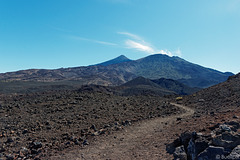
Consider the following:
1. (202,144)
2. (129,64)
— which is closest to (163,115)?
(202,144)

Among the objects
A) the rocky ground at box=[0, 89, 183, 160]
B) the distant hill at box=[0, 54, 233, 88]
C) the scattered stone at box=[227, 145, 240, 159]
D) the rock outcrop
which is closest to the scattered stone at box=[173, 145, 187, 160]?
the rock outcrop

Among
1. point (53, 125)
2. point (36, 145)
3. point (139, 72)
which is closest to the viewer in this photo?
point (36, 145)

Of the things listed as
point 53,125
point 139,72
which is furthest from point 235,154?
point 139,72

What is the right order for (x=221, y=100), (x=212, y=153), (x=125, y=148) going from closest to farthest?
(x=212, y=153) → (x=125, y=148) → (x=221, y=100)

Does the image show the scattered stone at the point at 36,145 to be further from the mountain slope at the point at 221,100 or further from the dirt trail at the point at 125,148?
the mountain slope at the point at 221,100

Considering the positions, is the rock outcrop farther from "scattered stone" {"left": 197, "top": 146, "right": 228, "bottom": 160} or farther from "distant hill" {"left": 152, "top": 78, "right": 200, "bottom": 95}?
"distant hill" {"left": 152, "top": 78, "right": 200, "bottom": 95}

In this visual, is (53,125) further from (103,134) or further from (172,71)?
(172,71)

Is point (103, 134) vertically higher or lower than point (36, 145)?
higher

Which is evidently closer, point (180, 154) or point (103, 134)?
point (180, 154)

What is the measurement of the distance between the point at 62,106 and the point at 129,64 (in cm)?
14420

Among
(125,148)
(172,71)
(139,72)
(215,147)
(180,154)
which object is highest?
(172,71)

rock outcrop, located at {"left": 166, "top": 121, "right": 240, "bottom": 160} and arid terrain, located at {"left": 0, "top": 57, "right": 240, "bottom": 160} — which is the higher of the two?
rock outcrop, located at {"left": 166, "top": 121, "right": 240, "bottom": 160}

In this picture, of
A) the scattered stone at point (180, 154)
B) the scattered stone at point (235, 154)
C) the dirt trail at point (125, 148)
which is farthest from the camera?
the dirt trail at point (125, 148)

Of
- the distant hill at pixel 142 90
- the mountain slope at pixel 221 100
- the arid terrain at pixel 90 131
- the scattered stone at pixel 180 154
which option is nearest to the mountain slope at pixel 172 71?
the distant hill at pixel 142 90
